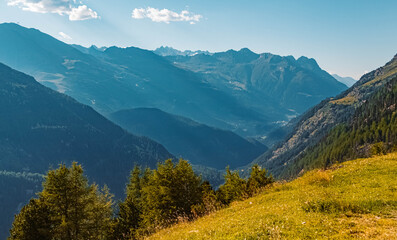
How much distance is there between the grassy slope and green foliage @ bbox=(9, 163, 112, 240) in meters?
22.0

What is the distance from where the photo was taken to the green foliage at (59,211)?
1292 inches

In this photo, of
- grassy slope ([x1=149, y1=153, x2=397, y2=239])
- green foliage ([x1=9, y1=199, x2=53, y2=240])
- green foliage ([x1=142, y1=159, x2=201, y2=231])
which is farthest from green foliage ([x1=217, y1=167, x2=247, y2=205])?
green foliage ([x1=9, y1=199, x2=53, y2=240])

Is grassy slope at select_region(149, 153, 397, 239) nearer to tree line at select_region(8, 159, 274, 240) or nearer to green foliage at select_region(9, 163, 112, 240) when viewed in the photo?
tree line at select_region(8, 159, 274, 240)

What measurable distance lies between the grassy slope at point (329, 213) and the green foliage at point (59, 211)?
2200 centimetres

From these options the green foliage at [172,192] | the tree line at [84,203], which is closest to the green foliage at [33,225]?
the tree line at [84,203]

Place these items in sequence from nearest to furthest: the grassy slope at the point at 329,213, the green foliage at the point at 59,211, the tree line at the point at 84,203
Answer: the grassy slope at the point at 329,213
the tree line at the point at 84,203
the green foliage at the point at 59,211

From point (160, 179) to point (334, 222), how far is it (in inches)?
1174

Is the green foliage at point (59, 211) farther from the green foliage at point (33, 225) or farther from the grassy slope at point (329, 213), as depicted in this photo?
the grassy slope at point (329, 213)

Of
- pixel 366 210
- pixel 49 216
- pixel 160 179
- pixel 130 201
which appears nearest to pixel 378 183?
pixel 366 210

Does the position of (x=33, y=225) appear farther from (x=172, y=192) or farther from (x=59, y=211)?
(x=172, y=192)

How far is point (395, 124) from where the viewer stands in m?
187

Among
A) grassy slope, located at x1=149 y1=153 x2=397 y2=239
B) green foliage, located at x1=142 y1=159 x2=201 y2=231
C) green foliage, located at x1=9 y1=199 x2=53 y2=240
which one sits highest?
grassy slope, located at x1=149 y1=153 x2=397 y2=239

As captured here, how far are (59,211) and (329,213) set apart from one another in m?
32.6

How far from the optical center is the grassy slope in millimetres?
13094
